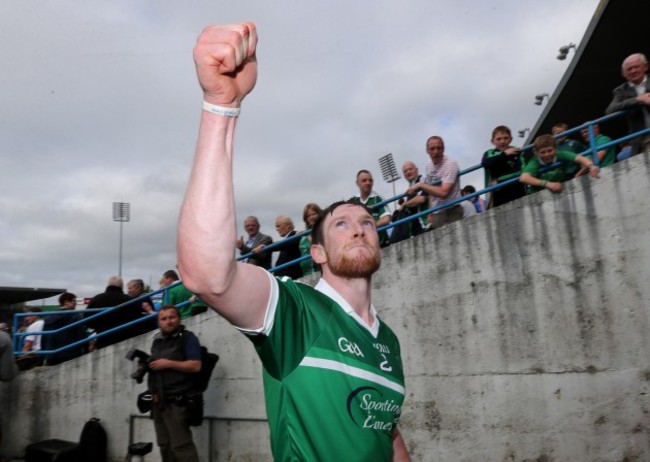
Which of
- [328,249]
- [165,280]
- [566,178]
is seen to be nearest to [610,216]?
[566,178]

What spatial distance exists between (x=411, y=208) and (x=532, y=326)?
2.65 m

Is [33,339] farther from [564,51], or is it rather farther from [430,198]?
[564,51]

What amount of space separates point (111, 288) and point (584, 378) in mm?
→ 7495

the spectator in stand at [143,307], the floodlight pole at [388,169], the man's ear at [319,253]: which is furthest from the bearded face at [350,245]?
the floodlight pole at [388,169]

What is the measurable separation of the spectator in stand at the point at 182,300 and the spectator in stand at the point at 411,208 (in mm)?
3207

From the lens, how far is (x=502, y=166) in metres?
6.88

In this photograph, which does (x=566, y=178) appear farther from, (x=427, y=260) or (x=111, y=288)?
(x=111, y=288)

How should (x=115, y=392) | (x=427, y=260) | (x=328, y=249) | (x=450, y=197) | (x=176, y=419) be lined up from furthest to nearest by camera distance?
(x=115, y=392) → (x=450, y=197) → (x=427, y=260) → (x=176, y=419) → (x=328, y=249)

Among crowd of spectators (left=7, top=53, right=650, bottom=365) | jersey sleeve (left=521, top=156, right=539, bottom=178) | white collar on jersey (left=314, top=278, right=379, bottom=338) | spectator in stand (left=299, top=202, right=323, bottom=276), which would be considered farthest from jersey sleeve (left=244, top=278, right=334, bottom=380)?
spectator in stand (left=299, top=202, right=323, bottom=276)

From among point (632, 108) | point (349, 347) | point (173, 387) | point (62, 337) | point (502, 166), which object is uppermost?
point (632, 108)

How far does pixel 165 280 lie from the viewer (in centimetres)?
962

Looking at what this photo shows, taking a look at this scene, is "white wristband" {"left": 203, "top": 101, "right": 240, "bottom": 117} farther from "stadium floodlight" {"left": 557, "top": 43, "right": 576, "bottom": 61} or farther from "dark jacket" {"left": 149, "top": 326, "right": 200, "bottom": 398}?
"stadium floodlight" {"left": 557, "top": 43, "right": 576, "bottom": 61}

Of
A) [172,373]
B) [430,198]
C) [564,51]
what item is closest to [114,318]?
[172,373]

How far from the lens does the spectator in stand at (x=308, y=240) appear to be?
758cm
